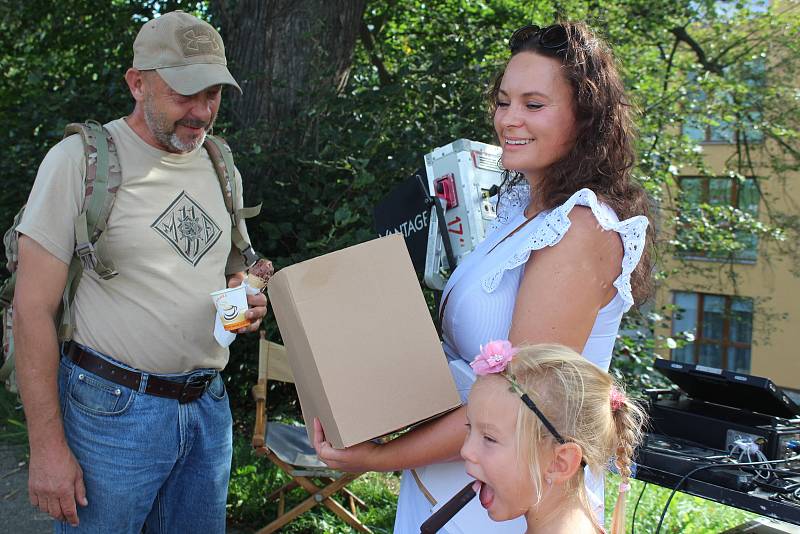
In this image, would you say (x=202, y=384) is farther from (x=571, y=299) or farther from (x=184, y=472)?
(x=571, y=299)

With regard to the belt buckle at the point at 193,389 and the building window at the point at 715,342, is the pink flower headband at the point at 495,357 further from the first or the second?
the building window at the point at 715,342

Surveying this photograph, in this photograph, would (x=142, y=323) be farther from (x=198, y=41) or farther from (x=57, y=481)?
(x=198, y=41)

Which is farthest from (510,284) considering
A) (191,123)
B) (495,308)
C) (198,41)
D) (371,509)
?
(371,509)

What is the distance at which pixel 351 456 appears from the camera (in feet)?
5.25

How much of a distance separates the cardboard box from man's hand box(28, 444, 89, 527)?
0.82 meters

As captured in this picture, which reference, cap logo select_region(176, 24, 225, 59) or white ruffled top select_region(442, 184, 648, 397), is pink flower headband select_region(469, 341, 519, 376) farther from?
cap logo select_region(176, 24, 225, 59)

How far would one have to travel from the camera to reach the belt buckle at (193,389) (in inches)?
91.4

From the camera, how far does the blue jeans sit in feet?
7.09

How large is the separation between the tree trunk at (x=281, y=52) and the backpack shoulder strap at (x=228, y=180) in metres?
2.49

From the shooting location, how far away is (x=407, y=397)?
1620 millimetres

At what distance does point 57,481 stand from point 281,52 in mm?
3861

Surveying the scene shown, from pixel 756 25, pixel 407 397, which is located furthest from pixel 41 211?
pixel 756 25

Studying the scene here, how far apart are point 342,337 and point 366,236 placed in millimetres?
2784

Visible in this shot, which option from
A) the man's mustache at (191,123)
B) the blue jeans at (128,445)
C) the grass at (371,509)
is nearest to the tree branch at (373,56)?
the grass at (371,509)
